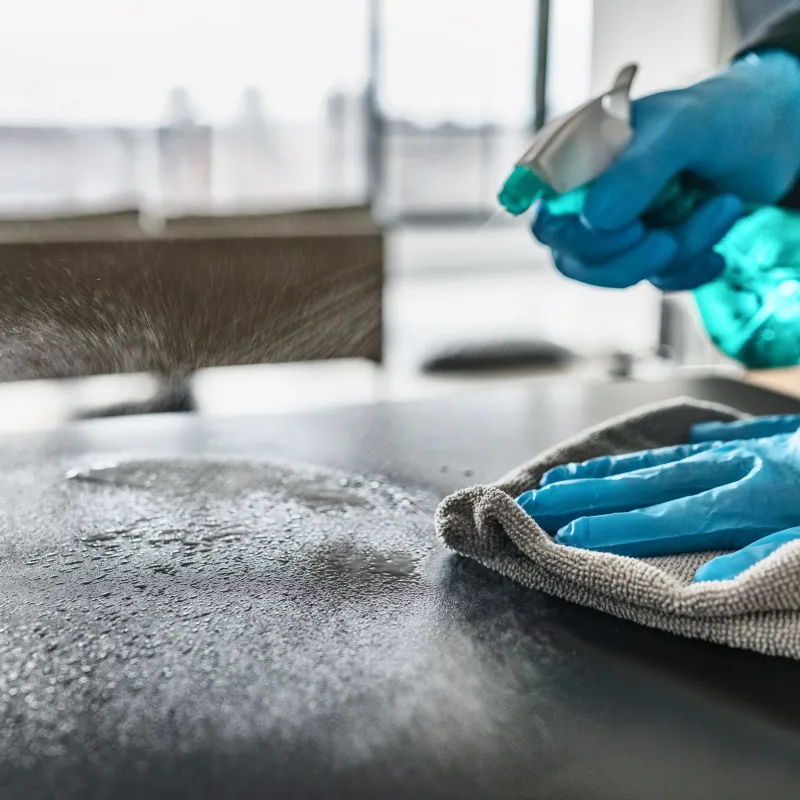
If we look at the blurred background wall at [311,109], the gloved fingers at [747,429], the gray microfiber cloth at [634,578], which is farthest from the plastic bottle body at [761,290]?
the blurred background wall at [311,109]

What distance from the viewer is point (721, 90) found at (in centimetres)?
89

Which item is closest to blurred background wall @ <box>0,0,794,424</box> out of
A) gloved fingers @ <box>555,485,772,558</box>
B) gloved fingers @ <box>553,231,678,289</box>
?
gloved fingers @ <box>553,231,678,289</box>

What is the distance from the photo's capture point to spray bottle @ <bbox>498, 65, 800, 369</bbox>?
82cm

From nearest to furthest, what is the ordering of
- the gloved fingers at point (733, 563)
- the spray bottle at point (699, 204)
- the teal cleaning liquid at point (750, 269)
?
the gloved fingers at point (733, 563), the spray bottle at point (699, 204), the teal cleaning liquid at point (750, 269)

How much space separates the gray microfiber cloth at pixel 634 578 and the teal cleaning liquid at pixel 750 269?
0.30 metres

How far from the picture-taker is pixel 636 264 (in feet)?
2.93

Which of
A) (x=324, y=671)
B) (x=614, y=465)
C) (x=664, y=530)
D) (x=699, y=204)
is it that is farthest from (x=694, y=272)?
(x=324, y=671)

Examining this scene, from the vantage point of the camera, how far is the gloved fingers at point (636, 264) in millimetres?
887

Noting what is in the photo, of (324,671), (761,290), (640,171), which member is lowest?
(324,671)

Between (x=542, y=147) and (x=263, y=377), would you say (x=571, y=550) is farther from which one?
(x=263, y=377)

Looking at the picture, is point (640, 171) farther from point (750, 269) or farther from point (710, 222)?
point (750, 269)

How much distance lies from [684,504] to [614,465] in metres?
0.13

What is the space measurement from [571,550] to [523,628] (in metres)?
0.06

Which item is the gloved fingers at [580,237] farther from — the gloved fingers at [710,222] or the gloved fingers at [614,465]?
the gloved fingers at [614,465]
